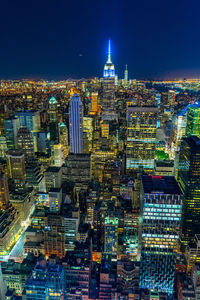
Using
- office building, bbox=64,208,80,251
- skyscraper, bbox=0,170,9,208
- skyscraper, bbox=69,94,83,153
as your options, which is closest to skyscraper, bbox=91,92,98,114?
skyscraper, bbox=69,94,83,153

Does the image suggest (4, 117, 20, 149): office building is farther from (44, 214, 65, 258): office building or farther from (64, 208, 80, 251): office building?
(44, 214, 65, 258): office building

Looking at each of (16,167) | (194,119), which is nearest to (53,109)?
(16,167)

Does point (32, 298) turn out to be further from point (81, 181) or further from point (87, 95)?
point (87, 95)

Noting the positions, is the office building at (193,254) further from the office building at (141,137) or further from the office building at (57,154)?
the office building at (57,154)

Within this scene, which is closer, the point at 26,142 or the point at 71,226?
the point at 71,226

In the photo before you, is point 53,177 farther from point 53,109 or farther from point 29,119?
point 53,109

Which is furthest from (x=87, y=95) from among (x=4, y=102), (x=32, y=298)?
(x=32, y=298)

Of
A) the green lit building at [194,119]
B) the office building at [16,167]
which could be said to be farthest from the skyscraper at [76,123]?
the green lit building at [194,119]
